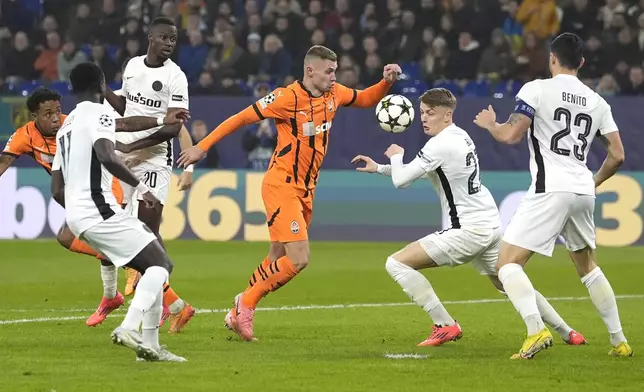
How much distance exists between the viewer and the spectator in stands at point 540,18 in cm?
2153

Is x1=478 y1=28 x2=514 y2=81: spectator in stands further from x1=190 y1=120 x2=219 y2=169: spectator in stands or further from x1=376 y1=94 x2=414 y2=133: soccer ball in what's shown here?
x1=376 y1=94 x2=414 y2=133: soccer ball

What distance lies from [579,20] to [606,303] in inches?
550

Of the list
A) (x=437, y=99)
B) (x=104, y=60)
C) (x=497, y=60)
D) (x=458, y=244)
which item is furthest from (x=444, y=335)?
(x=104, y=60)

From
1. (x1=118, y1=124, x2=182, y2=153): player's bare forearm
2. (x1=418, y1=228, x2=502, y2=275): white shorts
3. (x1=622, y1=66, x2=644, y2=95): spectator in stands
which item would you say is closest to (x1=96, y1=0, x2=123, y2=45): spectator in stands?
(x1=622, y1=66, x2=644, y2=95): spectator in stands

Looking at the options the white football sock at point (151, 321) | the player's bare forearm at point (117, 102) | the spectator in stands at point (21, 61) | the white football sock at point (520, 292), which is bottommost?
the white football sock at point (151, 321)

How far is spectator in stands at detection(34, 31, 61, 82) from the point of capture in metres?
22.8

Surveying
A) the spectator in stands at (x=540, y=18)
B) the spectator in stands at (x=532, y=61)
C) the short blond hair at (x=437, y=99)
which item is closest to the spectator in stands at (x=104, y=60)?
the spectator in stands at (x=532, y=61)

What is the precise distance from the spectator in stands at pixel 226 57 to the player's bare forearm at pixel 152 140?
1157 centimetres

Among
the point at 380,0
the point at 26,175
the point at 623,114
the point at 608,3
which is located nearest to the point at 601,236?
the point at 623,114

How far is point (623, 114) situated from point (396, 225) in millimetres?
3834

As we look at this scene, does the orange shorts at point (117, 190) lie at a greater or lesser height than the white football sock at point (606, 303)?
greater

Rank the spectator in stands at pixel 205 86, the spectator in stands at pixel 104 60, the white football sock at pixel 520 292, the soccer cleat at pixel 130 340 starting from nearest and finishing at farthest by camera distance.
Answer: the soccer cleat at pixel 130 340 < the white football sock at pixel 520 292 < the spectator in stands at pixel 205 86 < the spectator in stands at pixel 104 60

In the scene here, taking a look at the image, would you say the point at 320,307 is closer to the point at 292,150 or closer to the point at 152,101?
the point at 152,101

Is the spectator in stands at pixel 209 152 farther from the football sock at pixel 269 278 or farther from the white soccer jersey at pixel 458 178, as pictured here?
the white soccer jersey at pixel 458 178
